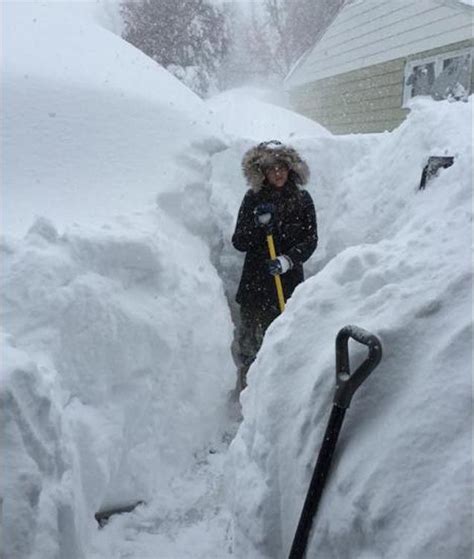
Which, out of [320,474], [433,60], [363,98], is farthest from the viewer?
[363,98]

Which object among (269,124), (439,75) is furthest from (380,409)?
(439,75)

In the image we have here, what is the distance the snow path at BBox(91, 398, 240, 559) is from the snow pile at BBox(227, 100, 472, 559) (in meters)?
0.54

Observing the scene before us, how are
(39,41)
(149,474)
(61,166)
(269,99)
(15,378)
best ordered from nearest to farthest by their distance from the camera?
1. (15,378)
2. (149,474)
3. (61,166)
4. (39,41)
5. (269,99)

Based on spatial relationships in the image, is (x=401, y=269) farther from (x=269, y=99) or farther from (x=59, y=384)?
(x=269, y=99)

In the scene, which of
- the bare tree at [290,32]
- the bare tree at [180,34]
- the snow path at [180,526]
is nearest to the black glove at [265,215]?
the snow path at [180,526]

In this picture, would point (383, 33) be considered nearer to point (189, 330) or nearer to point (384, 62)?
point (384, 62)

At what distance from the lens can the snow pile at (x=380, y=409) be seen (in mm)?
1449

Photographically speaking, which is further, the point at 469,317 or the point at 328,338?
the point at 328,338

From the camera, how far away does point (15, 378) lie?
2.16m

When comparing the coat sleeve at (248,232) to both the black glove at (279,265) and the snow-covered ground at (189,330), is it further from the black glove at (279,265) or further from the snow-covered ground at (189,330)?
the snow-covered ground at (189,330)

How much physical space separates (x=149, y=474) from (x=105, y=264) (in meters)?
1.24

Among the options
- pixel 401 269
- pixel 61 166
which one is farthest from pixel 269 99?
pixel 401 269

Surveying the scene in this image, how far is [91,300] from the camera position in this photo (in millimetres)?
3029

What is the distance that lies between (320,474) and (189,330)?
1.93 metres
